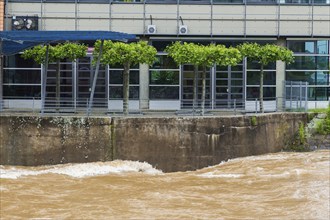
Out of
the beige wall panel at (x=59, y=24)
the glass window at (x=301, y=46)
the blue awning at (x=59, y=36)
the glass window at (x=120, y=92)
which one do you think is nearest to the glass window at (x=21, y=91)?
the beige wall panel at (x=59, y=24)

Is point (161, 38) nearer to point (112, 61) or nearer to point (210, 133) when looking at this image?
point (112, 61)

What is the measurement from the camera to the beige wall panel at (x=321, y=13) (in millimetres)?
32938

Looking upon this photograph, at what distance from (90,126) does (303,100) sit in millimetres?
11305

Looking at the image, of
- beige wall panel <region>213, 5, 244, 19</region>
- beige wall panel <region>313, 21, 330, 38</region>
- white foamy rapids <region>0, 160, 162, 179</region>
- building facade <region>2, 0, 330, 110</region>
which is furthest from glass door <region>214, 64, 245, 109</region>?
white foamy rapids <region>0, 160, 162, 179</region>

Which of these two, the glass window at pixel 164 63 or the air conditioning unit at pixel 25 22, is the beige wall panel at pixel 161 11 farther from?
the air conditioning unit at pixel 25 22

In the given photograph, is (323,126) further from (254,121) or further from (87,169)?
(87,169)

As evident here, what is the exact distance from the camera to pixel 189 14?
3244 centimetres

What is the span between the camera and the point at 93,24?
32.2 m

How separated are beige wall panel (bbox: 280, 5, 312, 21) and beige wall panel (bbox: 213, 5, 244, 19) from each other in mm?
2002

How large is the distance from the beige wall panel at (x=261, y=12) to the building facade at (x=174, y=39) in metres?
0.05

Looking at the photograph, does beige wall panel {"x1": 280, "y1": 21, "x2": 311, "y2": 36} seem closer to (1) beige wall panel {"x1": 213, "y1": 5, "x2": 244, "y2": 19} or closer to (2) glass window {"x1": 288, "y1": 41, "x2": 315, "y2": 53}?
(2) glass window {"x1": 288, "y1": 41, "x2": 315, "y2": 53}

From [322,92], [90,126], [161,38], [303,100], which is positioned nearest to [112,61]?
[90,126]

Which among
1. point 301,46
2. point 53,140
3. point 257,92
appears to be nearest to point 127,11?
point 257,92

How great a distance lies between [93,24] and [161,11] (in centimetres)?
321
